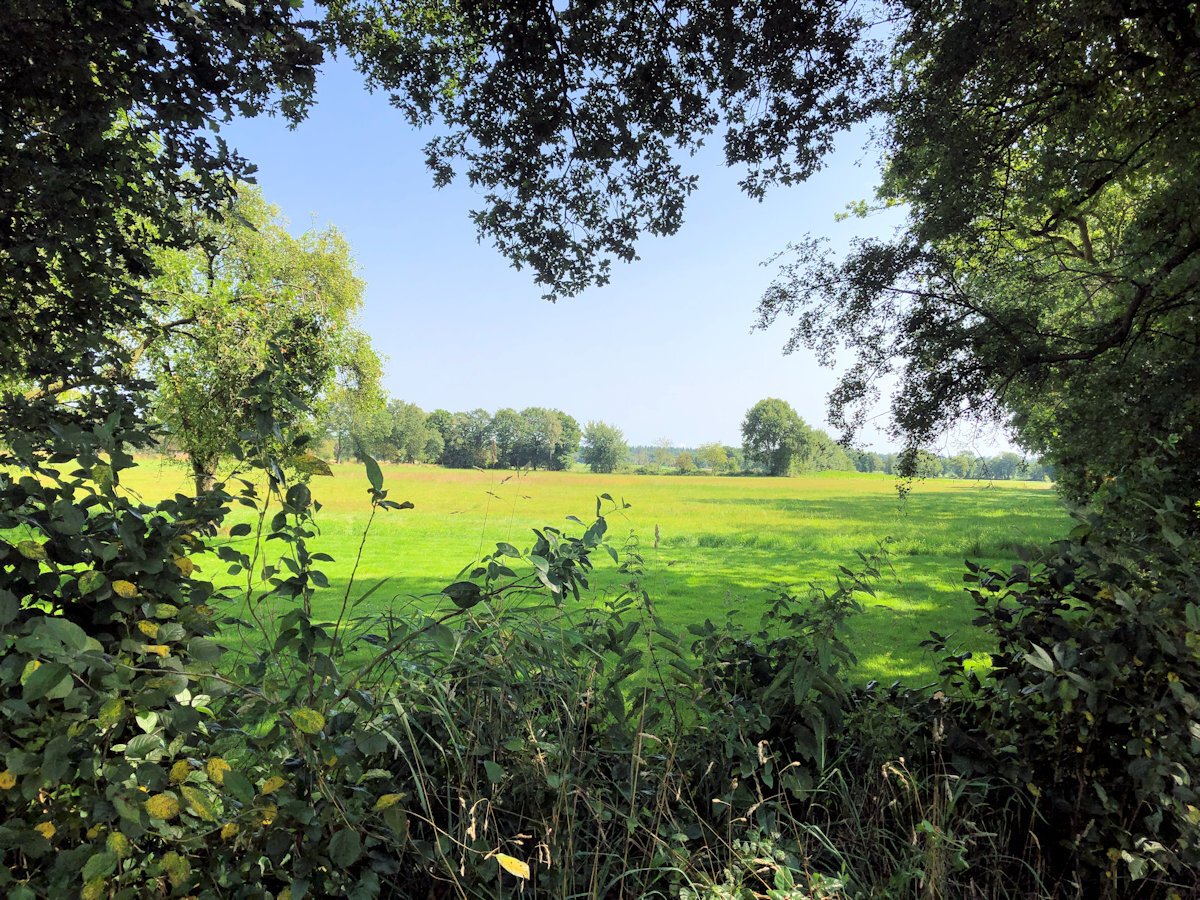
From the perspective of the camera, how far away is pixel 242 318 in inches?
556

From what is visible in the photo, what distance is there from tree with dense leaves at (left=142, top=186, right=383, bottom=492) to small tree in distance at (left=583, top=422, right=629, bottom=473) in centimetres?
3213

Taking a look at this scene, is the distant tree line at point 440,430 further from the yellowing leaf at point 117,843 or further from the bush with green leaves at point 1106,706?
the yellowing leaf at point 117,843

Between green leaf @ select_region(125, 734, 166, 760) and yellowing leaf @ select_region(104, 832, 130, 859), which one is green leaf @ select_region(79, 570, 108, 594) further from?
yellowing leaf @ select_region(104, 832, 130, 859)

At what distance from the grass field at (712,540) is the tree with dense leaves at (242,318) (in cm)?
228

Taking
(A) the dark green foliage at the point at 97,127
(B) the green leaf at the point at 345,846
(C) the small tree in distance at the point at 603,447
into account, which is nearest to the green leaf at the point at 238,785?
(B) the green leaf at the point at 345,846

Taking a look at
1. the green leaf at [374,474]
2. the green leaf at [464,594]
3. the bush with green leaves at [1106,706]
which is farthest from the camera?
the bush with green leaves at [1106,706]

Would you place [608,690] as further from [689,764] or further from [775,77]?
[775,77]

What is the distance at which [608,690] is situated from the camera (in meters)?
2.05

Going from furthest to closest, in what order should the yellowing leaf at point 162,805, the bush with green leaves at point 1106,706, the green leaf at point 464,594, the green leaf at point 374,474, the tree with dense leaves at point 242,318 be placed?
Answer: 1. the tree with dense leaves at point 242,318
2. the bush with green leaves at point 1106,706
3. the green leaf at point 464,594
4. the green leaf at point 374,474
5. the yellowing leaf at point 162,805

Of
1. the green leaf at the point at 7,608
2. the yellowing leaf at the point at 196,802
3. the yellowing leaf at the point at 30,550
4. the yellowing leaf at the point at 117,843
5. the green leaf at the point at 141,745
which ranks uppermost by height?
the yellowing leaf at the point at 30,550

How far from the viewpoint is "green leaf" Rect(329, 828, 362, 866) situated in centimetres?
124

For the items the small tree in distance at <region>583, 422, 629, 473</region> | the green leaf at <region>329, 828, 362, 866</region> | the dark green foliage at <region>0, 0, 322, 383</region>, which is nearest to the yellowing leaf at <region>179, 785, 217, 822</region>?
the green leaf at <region>329, 828, 362, 866</region>

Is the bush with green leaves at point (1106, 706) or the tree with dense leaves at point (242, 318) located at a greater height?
the tree with dense leaves at point (242, 318)

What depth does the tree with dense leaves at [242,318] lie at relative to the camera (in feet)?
43.9
